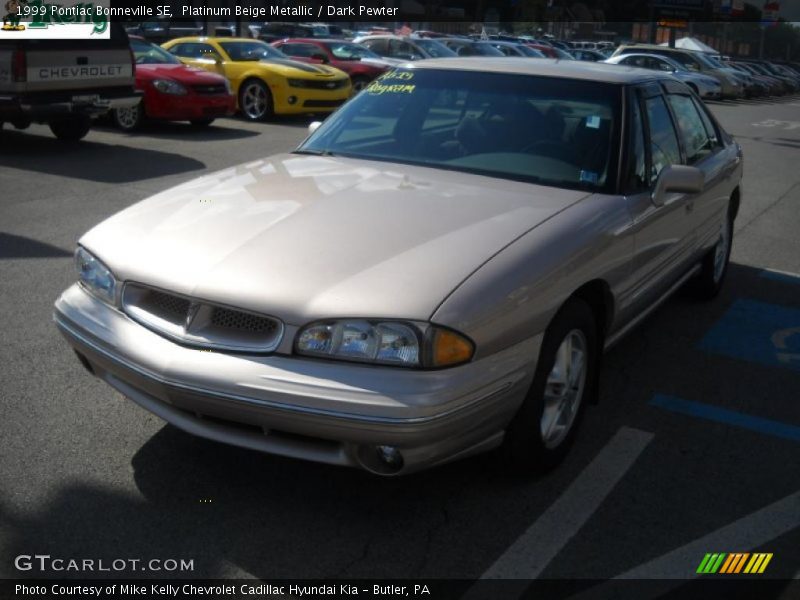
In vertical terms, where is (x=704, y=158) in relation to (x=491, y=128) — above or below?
below

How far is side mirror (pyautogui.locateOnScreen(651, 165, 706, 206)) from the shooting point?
4500 millimetres

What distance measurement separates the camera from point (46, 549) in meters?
3.17

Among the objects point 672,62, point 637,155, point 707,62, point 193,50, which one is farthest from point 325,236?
point 707,62

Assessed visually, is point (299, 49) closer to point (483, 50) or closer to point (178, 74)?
point (178, 74)

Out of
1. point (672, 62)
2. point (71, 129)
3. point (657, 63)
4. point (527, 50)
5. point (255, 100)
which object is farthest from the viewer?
point (527, 50)

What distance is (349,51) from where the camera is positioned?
2178 centimetres

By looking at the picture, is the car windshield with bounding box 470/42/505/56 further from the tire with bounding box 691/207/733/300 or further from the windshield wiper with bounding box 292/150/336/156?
the windshield wiper with bounding box 292/150/336/156

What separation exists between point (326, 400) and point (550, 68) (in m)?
2.69

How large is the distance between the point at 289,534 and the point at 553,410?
1188 mm

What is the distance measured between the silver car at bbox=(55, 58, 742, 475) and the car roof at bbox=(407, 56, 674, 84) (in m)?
0.03

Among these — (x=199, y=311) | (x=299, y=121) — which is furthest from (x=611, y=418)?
(x=299, y=121)

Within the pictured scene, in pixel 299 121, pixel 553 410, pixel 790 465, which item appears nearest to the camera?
pixel 553 410

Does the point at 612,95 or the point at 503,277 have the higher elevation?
the point at 612,95

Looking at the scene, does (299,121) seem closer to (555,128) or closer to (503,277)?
(555,128)
